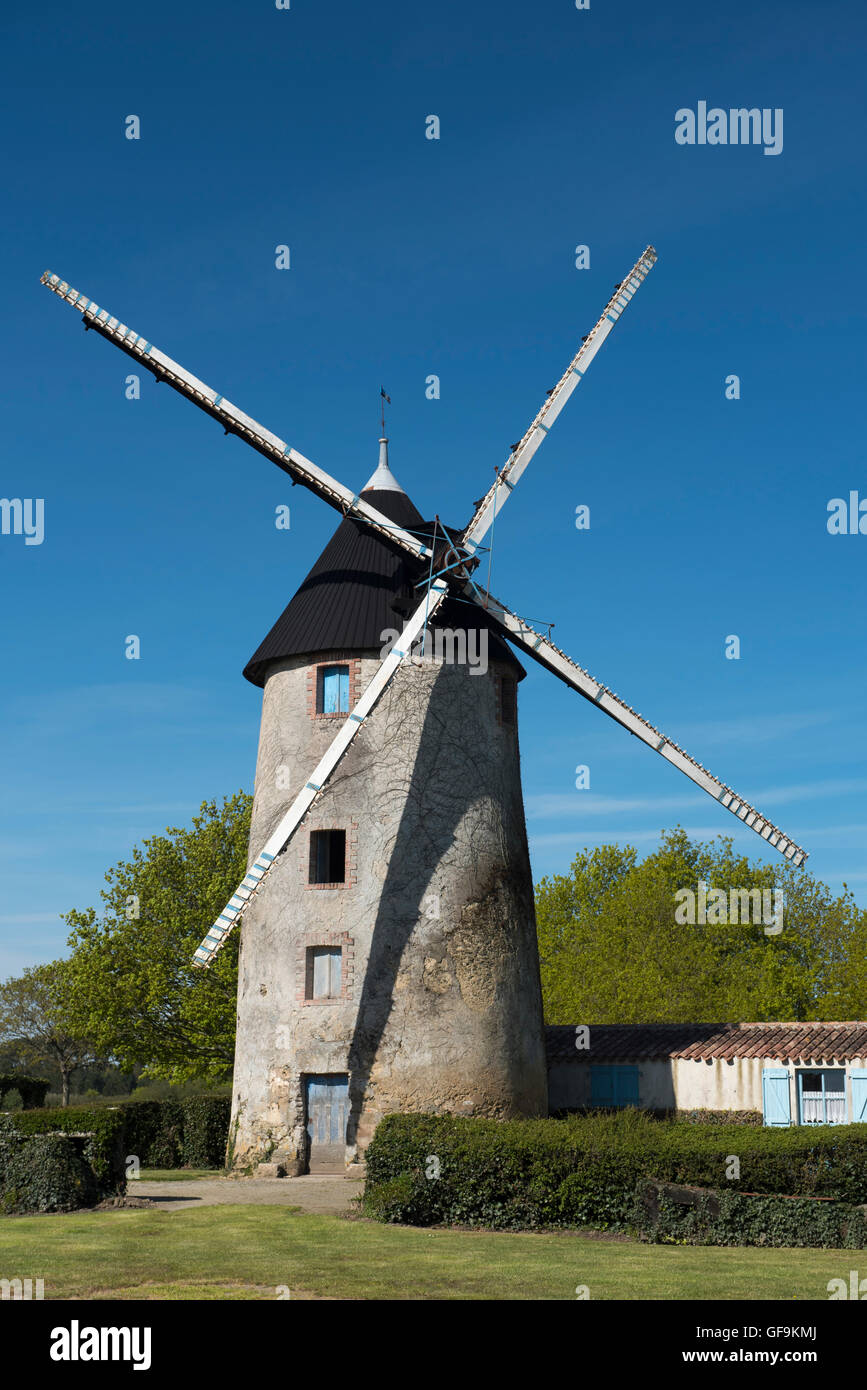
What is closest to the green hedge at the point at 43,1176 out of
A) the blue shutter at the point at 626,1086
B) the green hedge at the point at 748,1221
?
the green hedge at the point at 748,1221

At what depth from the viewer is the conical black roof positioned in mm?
26312

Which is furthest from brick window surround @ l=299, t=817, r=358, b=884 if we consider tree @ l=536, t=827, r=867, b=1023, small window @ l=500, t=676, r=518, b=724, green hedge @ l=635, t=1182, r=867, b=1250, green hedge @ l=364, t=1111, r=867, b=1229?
tree @ l=536, t=827, r=867, b=1023

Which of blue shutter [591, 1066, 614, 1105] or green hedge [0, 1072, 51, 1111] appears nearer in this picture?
blue shutter [591, 1066, 614, 1105]

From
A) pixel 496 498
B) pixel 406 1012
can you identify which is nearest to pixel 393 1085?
pixel 406 1012

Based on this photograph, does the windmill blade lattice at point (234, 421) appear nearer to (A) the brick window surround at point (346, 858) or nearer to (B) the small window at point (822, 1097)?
(A) the brick window surround at point (346, 858)

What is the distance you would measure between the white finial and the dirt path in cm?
1494

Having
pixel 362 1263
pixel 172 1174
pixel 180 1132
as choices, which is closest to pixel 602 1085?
pixel 180 1132

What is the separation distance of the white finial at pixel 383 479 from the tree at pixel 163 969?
16642mm

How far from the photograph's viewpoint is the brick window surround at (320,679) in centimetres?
2595

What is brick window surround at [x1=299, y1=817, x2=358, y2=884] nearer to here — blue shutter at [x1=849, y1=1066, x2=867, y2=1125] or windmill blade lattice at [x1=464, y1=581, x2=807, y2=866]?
windmill blade lattice at [x1=464, y1=581, x2=807, y2=866]

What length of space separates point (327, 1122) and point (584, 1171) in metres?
8.02

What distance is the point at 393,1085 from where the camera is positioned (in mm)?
23656
